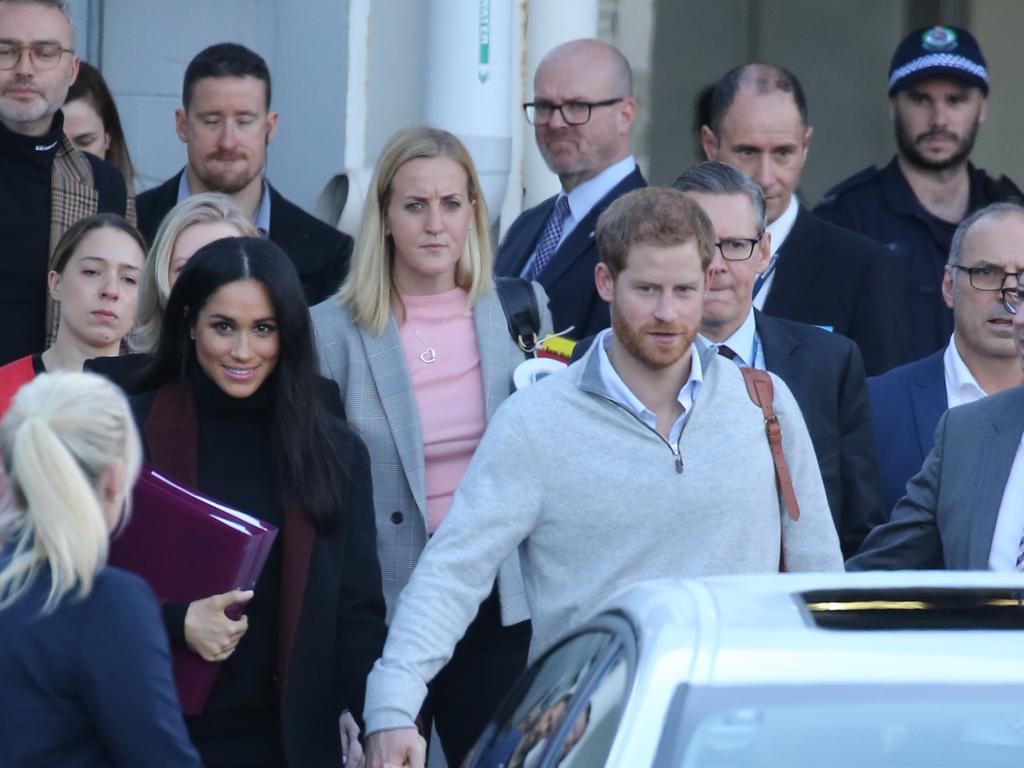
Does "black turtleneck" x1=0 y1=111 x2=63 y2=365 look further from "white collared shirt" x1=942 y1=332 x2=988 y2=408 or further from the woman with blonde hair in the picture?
"white collared shirt" x1=942 y1=332 x2=988 y2=408

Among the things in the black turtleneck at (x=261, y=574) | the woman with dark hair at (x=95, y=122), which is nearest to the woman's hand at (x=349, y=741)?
the black turtleneck at (x=261, y=574)

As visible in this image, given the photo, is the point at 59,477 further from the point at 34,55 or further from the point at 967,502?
the point at 34,55

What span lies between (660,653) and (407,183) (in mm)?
2793

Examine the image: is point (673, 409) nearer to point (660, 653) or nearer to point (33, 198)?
point (660, 653)

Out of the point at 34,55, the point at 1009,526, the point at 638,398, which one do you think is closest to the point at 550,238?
the point at 34,55

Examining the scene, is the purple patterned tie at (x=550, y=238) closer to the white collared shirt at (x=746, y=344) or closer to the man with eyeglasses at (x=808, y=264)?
the man with eyeglasses at (x=808, y=264)

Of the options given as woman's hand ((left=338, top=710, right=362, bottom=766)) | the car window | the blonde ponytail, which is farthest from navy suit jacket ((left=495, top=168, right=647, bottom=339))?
the car window

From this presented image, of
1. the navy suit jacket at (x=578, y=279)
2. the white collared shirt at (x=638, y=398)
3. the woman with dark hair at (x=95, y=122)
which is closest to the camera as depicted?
the white collared shirt at (x=638, y=398)

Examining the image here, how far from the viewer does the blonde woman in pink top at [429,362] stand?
511cm

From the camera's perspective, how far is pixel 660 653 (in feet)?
9.48

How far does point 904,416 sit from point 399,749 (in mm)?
2209

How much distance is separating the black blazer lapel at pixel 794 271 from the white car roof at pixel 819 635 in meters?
2.83

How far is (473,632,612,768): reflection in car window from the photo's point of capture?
3.27 metres

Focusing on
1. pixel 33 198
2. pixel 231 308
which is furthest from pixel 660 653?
pixel 33 198
